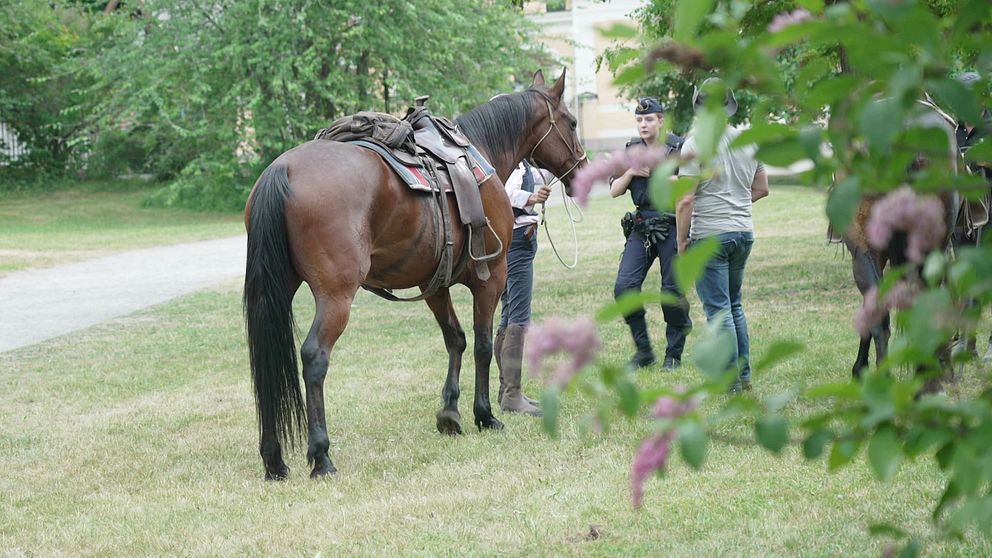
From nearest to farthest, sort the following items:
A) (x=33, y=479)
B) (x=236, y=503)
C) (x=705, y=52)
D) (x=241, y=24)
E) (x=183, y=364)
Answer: (x=705, y=52) → (x=236, y=503) → (x=33, y=479) → (x=183, y=364) → (x=241, y=24)

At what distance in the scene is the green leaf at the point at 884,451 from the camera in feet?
4.80

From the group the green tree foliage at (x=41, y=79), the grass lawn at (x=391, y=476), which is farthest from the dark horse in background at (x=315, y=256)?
the green tree foliage at (x=41, y=79)

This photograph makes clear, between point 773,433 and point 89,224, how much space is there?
28958 millimetres

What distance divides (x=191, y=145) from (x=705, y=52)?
32941 millimetres

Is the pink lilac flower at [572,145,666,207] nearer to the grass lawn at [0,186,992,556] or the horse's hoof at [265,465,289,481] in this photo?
the grass lawn at [0,186,992,556]

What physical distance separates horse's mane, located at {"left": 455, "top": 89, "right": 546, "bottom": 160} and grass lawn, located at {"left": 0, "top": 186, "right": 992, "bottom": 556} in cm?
172

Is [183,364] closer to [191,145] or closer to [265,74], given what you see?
[265,74]

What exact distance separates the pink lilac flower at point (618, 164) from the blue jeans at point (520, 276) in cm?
609

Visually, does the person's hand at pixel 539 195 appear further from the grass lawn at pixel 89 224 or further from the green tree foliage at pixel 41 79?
the green tree foliage at pixel 41 79

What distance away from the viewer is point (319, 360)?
222 inches

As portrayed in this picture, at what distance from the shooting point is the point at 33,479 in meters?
5.97

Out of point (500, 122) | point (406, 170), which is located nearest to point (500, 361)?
point (500, 122)

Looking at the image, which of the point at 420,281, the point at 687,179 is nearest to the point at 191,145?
the point at 420,281

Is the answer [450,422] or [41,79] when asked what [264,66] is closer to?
[41,79]
